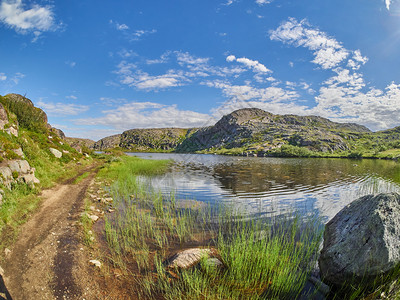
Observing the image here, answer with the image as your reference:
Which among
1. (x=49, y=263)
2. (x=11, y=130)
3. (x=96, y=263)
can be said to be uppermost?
(x=11, y=130)

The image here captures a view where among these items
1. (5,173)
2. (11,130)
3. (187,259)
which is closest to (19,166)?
(5,173)

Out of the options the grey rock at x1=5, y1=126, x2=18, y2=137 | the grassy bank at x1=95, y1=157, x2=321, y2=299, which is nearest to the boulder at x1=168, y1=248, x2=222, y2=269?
the grassy bank at x1=95, y1=157, x2=321, y2=299

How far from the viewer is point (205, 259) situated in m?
7.66

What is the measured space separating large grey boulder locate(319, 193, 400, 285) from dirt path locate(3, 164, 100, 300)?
8.32m

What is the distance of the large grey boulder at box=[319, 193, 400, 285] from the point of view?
6.36m

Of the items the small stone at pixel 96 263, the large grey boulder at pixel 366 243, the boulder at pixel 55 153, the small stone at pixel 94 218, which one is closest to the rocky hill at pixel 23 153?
the boulder at pixel 55 153

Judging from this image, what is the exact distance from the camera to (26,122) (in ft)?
115

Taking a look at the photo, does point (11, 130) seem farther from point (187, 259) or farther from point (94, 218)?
point (187, 259)

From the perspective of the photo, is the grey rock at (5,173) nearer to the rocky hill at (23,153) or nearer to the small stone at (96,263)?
the rocky hill at (23,153)

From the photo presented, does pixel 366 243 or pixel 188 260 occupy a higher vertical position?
pixel 366 243

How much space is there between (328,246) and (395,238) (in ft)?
6.70

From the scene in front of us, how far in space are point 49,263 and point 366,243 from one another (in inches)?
459

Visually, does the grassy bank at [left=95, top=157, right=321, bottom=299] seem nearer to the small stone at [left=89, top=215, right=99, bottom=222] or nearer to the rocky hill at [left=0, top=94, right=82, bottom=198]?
the small stone at [left=89, top=215, right=99, bottom=222]

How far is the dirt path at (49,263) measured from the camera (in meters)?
6.41
